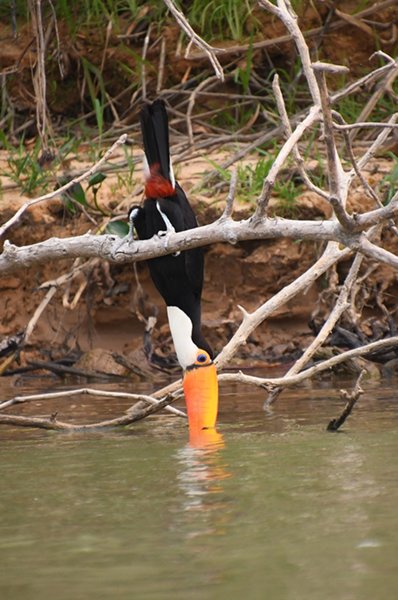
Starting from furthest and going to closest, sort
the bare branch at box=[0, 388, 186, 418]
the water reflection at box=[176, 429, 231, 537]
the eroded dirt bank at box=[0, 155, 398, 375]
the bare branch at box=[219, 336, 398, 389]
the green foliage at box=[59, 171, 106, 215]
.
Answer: the eroded dirt bank at box=[0, 155, 398, 375]
the green foliage at box=[59, 171, 106, 215]
the bare branch at box=[219, 336, 398, 389]
the bare branch at box=[0, 388, 186, 418]
the water reflection at box=[176, 429, 231, 537]

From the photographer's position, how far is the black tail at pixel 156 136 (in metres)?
4.61

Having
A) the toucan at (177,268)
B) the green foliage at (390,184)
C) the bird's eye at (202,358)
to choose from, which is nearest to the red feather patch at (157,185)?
the toucan at (177,268)

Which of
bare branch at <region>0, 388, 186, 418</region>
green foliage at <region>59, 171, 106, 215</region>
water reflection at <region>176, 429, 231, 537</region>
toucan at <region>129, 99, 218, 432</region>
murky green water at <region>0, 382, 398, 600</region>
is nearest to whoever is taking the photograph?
murky green water at <region>0, 382, 398, 600</region>

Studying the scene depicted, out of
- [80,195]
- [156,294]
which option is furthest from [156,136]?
[156,294]

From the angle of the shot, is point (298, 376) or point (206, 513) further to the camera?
point (298, 376)

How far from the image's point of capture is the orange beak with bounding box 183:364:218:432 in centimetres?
445

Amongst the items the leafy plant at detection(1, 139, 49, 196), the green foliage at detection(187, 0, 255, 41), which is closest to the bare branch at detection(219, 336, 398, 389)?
the leafy plant at detection(1, 139, 49, 196)

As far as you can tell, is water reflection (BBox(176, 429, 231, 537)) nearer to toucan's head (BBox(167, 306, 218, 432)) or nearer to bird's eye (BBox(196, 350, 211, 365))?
toucan's head (BBox(167, 306, 218, 432))

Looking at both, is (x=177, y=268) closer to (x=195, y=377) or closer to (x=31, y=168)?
(x=195, y=377)

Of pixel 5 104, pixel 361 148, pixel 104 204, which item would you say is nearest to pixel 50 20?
pixel 5 104

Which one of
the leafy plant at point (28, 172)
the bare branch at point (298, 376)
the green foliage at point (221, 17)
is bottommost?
the bare branch at point (298, 376)

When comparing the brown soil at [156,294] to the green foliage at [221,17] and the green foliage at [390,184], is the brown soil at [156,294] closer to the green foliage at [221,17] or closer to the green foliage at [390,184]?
the green foliage at [390,184]

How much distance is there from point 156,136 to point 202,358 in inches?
33.9

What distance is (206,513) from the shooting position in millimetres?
2947
